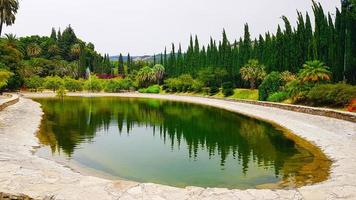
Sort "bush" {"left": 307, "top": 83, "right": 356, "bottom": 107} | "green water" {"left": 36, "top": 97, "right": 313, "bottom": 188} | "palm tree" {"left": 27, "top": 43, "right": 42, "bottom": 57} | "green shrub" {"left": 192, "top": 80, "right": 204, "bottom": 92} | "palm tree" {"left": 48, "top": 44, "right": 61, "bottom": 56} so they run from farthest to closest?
"palm tree" {"left": 48, "top": 44, "right": 61, "bottom": 56}
"palm tree" {"left": 27, "top": 43, "right": 42, "bottom": 57}
"green shrub" {"left": 192, "top": 80, "right": 204, "bottom": 92}
"bush" {"left": 307, "top": 83, "right": 356, "bottom": 107}
"green water" {"left": 36, "top": 97, "right": 313, "bottom": 188}

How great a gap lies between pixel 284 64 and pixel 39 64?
261 feet

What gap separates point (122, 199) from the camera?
9281 mm

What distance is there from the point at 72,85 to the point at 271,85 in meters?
59.8

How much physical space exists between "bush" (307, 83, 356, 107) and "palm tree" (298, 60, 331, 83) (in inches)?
73.8

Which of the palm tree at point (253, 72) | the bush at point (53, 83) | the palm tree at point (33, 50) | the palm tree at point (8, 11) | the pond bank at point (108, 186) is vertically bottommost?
the pond bank at point (108, 186)

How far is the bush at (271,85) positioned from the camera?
153 feet

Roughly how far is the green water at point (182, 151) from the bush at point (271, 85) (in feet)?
59.5

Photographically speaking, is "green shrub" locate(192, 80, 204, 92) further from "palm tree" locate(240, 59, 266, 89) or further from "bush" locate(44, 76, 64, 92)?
"bush" locate(44, 76, 64, 92)

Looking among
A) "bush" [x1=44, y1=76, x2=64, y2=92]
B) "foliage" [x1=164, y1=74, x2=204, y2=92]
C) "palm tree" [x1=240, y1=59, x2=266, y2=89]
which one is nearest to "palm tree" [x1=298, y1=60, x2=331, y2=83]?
Result: "palm tree" [x1=240, y1=59, x2=266, y2=89]

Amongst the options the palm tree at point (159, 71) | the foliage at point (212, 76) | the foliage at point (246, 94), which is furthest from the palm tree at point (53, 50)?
the foliage at point (246, 94)

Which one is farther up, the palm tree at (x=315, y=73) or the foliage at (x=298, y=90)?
the palm tree at (x=315, y=73)

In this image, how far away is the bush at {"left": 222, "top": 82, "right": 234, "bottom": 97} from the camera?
62.3 metres

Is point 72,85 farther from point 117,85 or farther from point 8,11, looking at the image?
point 8,11

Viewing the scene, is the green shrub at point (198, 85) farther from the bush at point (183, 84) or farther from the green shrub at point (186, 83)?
the green shrub at point (186, 83)
